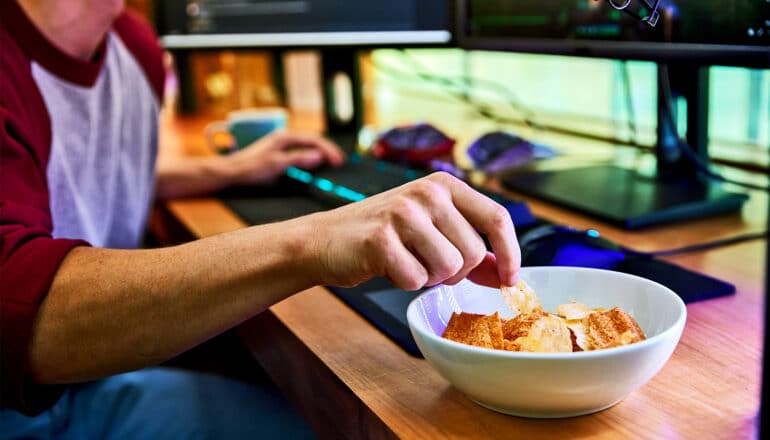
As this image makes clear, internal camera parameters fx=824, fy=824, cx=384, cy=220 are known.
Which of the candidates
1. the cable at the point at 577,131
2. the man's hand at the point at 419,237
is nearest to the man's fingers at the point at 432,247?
→ the man's hand at the point at 419,237

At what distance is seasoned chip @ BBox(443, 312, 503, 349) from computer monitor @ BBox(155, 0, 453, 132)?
0.78 meters

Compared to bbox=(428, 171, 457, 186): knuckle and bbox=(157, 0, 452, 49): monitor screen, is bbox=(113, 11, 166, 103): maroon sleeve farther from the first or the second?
bbox=(428, 171, 457, 186): knuckle

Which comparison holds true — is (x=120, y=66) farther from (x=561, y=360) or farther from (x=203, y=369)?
(x=561, y=360)

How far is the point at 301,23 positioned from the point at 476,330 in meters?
1.05

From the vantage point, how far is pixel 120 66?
1206 mm

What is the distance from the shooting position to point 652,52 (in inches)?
34.8

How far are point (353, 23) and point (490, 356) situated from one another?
40.4 inches

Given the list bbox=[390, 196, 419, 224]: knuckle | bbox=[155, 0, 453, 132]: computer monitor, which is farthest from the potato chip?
bbox=[155, 0, 453, 132]: computer monitor

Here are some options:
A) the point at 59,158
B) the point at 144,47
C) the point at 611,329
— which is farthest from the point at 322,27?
the point at 611,329

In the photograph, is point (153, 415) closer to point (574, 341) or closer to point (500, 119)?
point (574, 341)

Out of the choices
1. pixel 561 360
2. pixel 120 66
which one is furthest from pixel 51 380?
pixel 120 66

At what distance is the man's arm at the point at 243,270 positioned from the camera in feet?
1.89

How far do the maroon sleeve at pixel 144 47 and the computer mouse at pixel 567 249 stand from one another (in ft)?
2.57

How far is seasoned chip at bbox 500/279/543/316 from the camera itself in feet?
2.00
